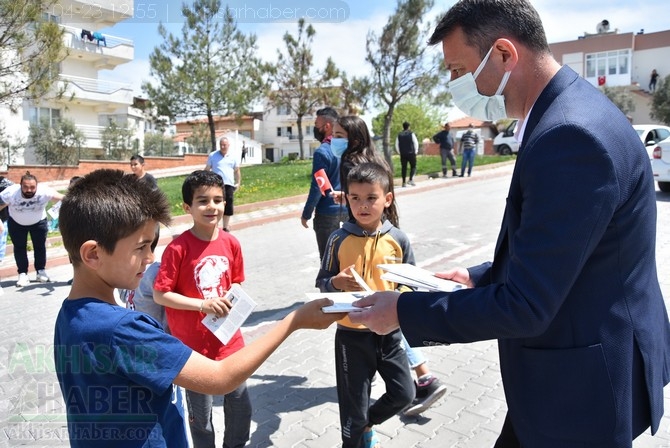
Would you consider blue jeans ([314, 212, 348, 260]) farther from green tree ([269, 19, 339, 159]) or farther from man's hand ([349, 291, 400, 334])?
green tree ([269, 19, 339, 159])

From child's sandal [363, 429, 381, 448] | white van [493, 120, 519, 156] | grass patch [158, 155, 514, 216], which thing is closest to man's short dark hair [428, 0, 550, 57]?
child's sandal [363, 429, 381, 448]

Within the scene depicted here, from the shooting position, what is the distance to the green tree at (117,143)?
31.6m

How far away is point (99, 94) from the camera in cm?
3616

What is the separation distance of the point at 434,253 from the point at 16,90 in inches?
418

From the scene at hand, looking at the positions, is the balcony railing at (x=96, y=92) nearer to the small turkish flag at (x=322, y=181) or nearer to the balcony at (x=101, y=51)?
the balcony at (x=101, y=51)

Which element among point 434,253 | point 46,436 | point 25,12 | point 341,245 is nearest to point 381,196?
point 341,245

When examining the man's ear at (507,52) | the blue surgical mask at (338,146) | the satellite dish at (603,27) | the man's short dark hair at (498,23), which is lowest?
the blue surgical mask at (338,146)

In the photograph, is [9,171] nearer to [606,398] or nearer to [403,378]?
[403,378]

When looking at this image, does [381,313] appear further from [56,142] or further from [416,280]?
[56,142]

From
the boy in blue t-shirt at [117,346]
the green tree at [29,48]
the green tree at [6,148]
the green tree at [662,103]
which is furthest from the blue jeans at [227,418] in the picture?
the green tree at [662,103]

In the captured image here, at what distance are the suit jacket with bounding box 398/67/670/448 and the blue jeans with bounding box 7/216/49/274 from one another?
26.7ft

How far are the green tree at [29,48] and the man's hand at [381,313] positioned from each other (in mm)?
11820

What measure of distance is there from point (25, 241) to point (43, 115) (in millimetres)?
28427

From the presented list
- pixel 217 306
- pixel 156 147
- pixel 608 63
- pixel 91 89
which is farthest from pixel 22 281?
pixel 608 63
